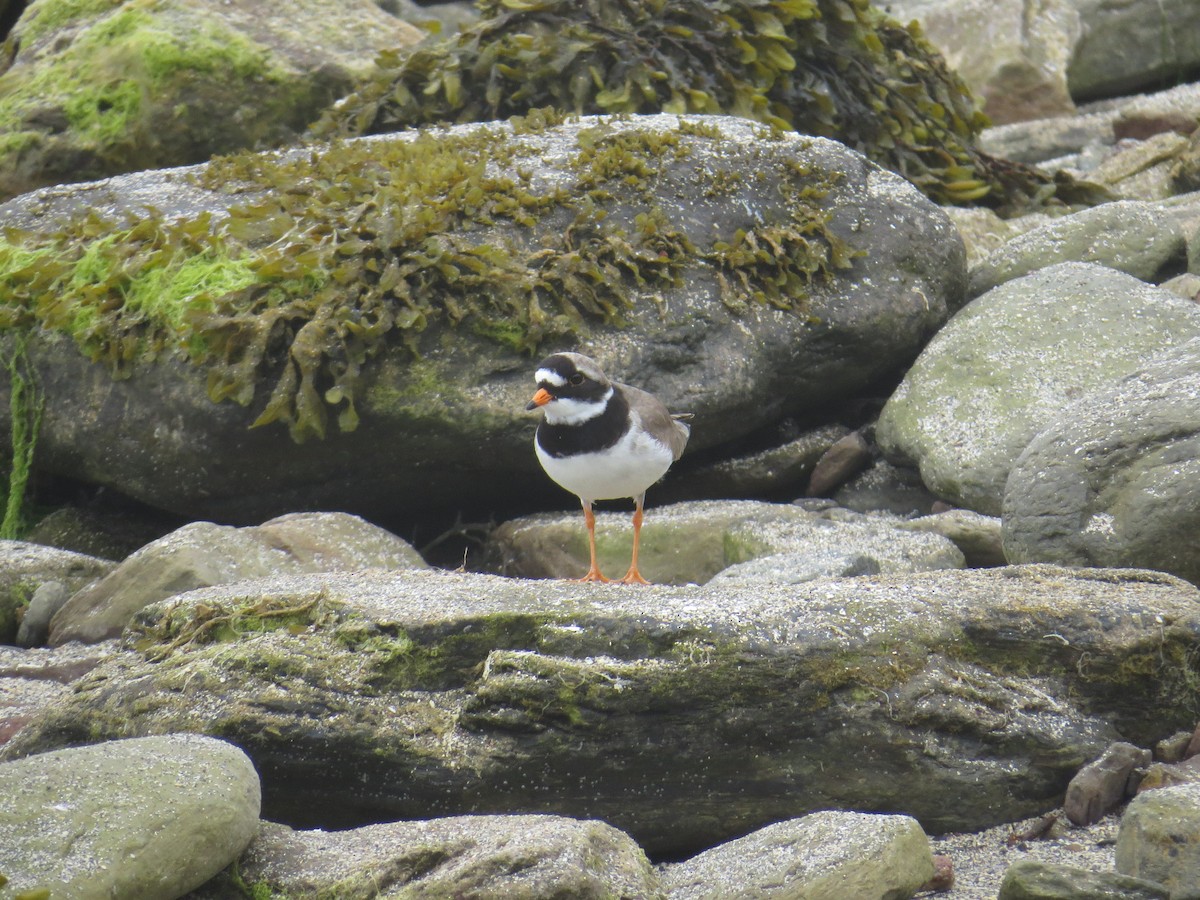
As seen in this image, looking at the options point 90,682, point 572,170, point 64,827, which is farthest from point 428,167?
point 64,827

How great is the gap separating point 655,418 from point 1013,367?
236 cm

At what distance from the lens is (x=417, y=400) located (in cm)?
719

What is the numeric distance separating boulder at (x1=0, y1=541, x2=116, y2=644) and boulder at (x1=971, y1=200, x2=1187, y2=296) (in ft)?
18.8

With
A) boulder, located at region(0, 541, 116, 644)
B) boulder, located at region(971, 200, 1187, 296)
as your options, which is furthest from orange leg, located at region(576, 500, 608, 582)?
boulder, located at region(971, 200, 1187, 296)

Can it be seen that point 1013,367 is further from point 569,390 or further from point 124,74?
point 124,74

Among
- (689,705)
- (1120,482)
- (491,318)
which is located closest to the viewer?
(689,705)

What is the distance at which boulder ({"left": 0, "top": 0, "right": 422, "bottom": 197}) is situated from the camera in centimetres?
1036

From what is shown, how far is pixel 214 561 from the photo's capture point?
6.24 metres

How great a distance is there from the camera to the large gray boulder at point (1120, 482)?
538cm

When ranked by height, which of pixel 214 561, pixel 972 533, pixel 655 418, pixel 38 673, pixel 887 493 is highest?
pixel 655 418

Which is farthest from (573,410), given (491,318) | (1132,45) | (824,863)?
(1132,45)

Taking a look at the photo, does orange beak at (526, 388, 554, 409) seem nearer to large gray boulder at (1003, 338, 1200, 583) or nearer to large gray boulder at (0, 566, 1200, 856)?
large gray boulder at (0, 566, 1200, 856)

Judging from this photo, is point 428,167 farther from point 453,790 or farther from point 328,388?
point 453,790

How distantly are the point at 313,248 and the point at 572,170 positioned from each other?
162cm
